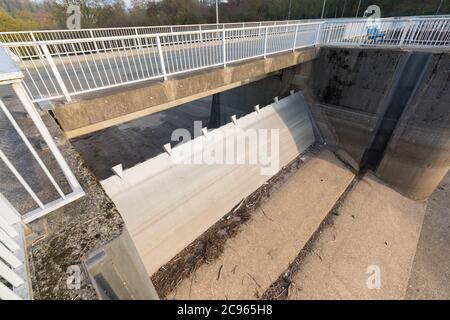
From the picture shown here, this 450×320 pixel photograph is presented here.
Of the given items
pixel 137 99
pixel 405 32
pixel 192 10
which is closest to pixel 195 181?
pixel 137 99

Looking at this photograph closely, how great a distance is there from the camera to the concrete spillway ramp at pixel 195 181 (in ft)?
16.1

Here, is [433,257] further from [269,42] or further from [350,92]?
[269,42]

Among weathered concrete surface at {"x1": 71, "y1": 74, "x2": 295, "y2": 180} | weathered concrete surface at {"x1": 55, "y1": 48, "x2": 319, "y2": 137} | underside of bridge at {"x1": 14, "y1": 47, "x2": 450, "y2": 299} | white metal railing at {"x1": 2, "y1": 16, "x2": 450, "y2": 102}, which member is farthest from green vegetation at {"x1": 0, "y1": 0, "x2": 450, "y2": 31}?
weathered concrete surface at {"x1": 55, "y1": 48, "x2": 319, "y2": 137}

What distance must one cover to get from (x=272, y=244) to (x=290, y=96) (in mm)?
6442

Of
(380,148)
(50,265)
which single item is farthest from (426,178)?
(50,265)

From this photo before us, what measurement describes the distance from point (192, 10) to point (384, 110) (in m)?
23.1

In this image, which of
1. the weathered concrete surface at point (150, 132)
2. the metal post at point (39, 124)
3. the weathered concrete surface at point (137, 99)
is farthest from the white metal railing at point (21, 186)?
the weathered concrete surface at point (150, 132)

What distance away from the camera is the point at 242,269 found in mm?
5238

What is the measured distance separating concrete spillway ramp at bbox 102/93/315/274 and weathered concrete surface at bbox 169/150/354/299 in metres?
0.85

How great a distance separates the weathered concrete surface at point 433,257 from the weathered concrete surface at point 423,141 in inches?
30.5

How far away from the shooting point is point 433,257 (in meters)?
6.50

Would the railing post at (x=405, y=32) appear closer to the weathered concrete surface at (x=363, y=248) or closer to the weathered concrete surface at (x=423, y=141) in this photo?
the weathered concrete surface at (x=423, y=141)

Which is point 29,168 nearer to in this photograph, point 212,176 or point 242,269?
point 212,176

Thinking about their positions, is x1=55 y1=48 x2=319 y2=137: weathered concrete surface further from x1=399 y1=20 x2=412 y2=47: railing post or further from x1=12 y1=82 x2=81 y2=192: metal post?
x1=399 y1=20 x2=412 y2=47: railing post
